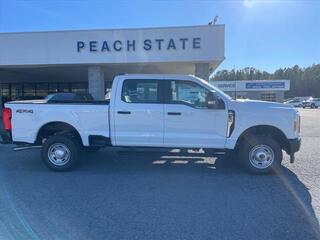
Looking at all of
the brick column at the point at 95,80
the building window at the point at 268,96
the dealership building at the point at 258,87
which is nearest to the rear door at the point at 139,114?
the brick column at the point at 95,80

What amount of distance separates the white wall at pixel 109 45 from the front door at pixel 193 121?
1020 centimetres

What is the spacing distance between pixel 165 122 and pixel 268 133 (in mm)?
2269

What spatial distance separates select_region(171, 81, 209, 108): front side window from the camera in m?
6.92

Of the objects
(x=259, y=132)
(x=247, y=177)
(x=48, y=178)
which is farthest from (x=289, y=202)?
(x=48, y=178)

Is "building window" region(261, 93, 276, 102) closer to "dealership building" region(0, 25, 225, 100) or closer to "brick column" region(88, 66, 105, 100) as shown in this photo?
"dealership building" region(0, 25, 225, 100)

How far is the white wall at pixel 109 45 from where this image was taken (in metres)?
16.6

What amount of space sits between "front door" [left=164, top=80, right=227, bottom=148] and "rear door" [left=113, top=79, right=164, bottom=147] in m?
0.20

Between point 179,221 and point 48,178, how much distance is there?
3.41 meters

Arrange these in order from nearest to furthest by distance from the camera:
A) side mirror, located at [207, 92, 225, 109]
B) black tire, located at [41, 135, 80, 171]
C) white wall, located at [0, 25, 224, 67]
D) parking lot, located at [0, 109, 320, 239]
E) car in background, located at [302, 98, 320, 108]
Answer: parking lot, located at [0, 109, 320, 239]
side mirror, located at [207, 92, 225, 109]
black tire, located at [41, 135, 80, 171]
white wall, located at [0, 25, 224, 67]
car in background, located at [302, 98, 320, 108]

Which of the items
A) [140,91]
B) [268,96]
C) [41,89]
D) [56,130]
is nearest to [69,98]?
[56,130]

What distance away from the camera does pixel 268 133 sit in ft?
23.2

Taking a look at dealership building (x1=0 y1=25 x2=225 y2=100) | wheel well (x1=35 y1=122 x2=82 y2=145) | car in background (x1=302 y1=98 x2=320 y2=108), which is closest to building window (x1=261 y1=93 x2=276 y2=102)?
car in background (x1=302 y1=98 x2=320 y2=108)

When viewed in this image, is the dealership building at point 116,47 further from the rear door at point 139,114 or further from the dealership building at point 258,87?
the dealership building at point 258,87

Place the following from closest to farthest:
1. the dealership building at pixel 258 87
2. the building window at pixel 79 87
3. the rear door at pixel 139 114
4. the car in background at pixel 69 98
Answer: the rear door at pixel 139 114, the car in background at pixel 69 98, the building window at pixel 79 87, the dealership building at pixel 258 87
